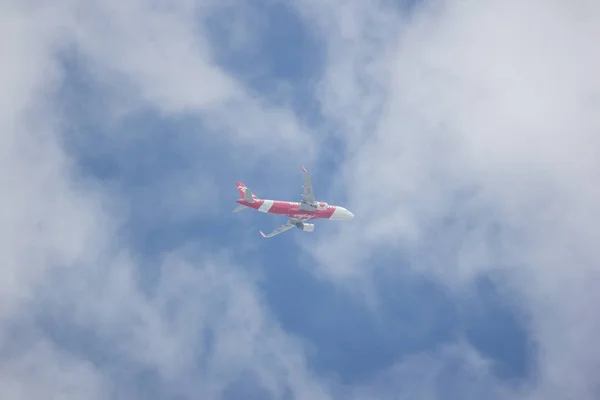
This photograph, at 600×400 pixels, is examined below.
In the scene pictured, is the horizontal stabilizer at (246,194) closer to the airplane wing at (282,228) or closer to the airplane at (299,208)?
the airplane at (299,208)

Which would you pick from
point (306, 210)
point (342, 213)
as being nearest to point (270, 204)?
point (306, 210)

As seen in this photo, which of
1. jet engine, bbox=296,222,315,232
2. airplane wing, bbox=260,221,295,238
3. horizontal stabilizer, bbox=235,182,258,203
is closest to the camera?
horizontal stabilizer, bbox=235,182,258,203

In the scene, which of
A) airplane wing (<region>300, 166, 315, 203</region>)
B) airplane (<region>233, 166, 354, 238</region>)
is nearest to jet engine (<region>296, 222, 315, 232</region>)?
airplane (<region>233, 166, 354, 238</region>)

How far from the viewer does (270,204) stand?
141 m

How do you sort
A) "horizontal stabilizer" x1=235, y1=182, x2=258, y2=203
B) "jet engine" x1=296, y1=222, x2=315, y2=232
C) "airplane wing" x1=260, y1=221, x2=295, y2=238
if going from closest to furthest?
"horizontal stabilizer" x1=235, y1=182, x2=258, y2=203 < "airplane wing" x1=260, y1=221, x2=295, y2=238 < "jet engine" x1=296, y1=222, x2=315, y2=232

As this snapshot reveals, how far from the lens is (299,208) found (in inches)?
5650

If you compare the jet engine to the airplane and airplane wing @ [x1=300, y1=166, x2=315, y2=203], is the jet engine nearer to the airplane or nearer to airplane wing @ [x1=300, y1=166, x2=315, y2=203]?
the airplane

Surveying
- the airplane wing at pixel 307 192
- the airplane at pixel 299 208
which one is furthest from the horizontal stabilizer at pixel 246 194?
the airplane wing at pixel 307 192

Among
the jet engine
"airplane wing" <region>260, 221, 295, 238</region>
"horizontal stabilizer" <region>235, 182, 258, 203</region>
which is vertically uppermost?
the jet engine

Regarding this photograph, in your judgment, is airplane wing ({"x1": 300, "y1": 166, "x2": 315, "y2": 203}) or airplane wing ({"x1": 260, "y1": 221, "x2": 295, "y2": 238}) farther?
airplane wing ({"x1": 260, "y1": 221, "x2": 295, "y2": 238})

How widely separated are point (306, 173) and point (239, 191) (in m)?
17.4

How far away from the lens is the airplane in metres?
140

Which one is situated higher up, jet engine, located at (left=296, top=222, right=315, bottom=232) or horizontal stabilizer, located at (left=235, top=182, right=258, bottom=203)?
jet engine, located at (left=296, top=222, right=315, bottom=232)

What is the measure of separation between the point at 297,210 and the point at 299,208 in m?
0.64
